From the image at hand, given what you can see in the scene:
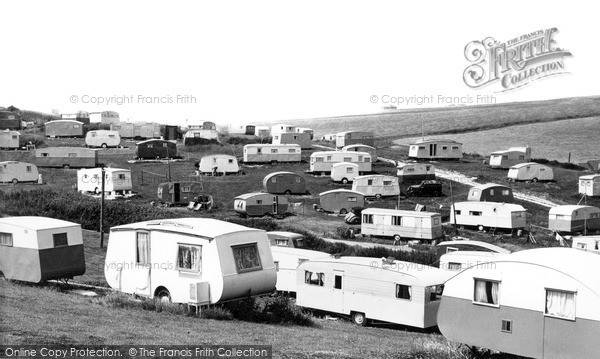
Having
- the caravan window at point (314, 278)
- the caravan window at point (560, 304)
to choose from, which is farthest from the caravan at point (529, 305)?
the caravan window at point (314, 278)

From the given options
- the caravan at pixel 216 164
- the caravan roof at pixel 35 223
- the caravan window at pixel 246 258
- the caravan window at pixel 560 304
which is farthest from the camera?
the caravan at pixel 216 164

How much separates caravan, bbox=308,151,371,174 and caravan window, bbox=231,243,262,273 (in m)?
41.9

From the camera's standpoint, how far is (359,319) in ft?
74.2

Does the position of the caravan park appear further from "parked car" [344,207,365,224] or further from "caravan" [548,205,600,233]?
"parked car" [344,207,365,224]

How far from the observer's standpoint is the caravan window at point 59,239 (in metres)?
20.9

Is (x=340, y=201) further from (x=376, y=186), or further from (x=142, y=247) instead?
(x=142, y=247)

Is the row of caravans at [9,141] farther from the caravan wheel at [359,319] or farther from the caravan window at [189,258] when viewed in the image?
the caravan window at [189,258]

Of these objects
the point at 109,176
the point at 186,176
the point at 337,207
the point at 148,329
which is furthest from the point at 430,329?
the point at 186,176

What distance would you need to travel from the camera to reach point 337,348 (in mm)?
15102

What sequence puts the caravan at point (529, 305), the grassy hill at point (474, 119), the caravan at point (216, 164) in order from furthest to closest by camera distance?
the grassy hill at point (474, 119), the caravan at point (216, 164), the caravan at point (529, 305)

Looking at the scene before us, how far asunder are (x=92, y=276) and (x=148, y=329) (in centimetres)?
1099

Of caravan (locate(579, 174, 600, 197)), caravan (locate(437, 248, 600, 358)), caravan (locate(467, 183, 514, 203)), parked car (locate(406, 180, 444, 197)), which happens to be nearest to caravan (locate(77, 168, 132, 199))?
parked car (locate(406, 180, 444, 197))

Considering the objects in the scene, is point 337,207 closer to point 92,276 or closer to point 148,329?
point 92,276

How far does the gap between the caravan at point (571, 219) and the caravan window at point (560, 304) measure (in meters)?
29.5
